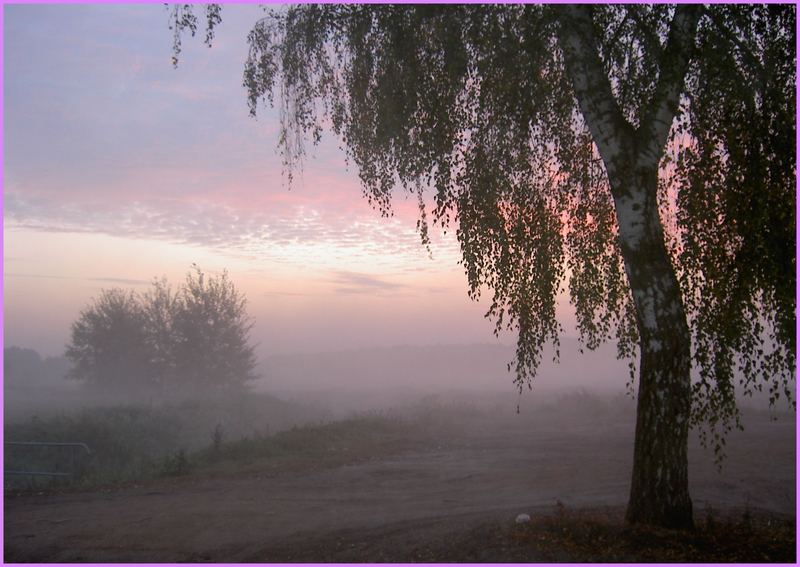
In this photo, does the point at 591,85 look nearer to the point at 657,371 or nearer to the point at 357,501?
the point at 657,371

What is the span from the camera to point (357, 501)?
12.5m

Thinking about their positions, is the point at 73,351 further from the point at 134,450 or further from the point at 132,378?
the point at 134,450

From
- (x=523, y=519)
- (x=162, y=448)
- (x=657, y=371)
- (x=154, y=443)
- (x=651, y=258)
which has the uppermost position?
(x=651, y=258)

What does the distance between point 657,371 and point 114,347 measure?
159 ft

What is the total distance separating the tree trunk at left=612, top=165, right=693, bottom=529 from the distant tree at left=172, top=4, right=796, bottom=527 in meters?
0.02

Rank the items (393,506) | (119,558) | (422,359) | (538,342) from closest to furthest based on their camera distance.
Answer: (119,558) < (538,342) < (393,506) < (422,359)

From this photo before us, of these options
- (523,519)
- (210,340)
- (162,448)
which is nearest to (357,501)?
(523,519)

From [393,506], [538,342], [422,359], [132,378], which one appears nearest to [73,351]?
[132,378]

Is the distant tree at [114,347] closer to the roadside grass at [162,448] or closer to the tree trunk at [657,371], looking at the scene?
the roadside grass at [162,448]

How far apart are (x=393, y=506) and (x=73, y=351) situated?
4612 cm

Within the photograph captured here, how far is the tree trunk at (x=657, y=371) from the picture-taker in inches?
305

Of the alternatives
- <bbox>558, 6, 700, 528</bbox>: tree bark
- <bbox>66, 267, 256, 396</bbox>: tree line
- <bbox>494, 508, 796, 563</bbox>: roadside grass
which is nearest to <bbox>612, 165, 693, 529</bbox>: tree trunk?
<bbox>558, 6, 700, 528</bbox>: tree bark

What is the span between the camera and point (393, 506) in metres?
11.8

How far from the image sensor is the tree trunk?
25.5 feet
